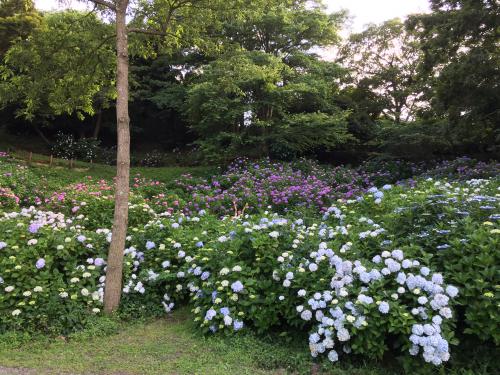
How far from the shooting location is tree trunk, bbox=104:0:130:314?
14.1 ft

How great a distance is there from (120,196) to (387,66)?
56.3ft

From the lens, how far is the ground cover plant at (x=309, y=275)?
304cm

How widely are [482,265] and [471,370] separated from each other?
2.35ft

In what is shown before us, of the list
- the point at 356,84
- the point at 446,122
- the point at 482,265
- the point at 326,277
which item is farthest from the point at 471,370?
the point at 356,84

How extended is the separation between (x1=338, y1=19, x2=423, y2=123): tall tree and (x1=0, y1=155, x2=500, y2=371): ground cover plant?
13860mm

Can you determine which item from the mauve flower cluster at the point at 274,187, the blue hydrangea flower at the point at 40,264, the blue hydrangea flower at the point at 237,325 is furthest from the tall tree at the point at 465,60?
the blue hydrangea flower at the point at 40,264

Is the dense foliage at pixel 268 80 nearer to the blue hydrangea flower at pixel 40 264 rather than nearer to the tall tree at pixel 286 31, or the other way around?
the tall tree at pixel 286 31

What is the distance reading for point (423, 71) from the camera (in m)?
11.5

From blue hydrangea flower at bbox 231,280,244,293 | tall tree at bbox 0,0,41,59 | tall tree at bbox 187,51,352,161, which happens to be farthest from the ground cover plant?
tall tree at bbox 0,0,41,59

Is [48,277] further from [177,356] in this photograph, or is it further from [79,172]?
[79,172]

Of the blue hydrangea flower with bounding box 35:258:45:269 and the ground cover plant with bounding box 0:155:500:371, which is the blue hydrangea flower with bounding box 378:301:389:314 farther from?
the blue hydrangea flower with bounding box 35:258:45:269

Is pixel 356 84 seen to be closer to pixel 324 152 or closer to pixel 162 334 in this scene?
pixel 324 152

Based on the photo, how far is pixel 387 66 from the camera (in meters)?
19.0

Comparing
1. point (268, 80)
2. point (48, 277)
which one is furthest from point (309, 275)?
point (268, 80)
